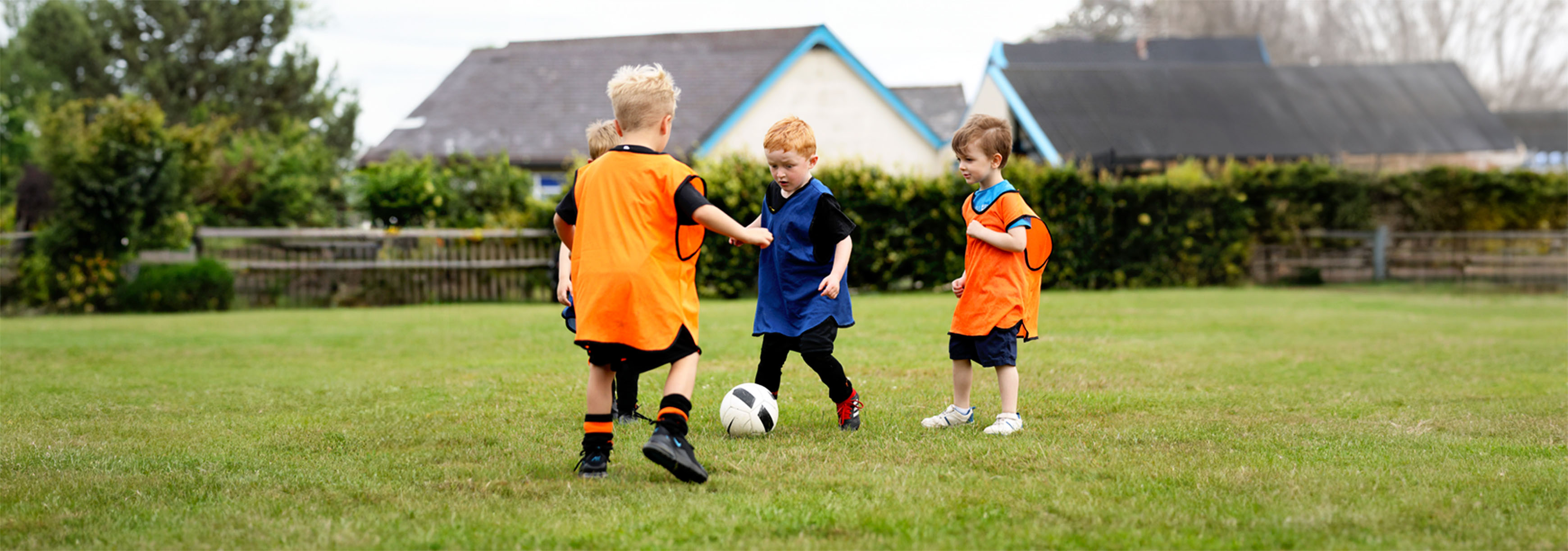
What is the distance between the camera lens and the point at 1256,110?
27750 mm

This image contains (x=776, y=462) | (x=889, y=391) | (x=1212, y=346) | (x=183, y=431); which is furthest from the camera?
(x=1212, y=346)

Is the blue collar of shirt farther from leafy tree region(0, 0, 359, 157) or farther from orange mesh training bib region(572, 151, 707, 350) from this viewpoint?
leafy tree region(0, 0, 359, 157)

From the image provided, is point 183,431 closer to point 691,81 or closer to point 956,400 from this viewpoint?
point 956,400

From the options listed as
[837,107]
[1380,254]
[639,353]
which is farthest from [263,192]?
[1380,254]

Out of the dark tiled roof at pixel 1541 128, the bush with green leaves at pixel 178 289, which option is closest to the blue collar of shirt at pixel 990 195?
the bush with green leaves at pixel 178 289

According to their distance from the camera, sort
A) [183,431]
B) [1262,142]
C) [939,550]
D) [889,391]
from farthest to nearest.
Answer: [1262,142] → [889,391] → [183,431] → [939,550]

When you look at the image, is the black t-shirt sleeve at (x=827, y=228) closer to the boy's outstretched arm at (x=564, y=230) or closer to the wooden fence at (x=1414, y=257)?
the boy's outstretched arm at (x=564, y=230)

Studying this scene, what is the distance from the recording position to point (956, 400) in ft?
18.5

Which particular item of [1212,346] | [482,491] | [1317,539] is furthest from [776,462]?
[1212,346]

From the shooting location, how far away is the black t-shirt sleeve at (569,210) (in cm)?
439

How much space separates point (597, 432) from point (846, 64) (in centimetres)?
2443

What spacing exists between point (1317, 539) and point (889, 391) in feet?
12.2

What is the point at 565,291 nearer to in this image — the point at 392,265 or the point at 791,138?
the point at 791,138

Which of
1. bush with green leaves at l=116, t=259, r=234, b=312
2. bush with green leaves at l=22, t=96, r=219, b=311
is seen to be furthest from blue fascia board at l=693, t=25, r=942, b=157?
bush with green leaves at l=22, t=96, r=219, b=311
